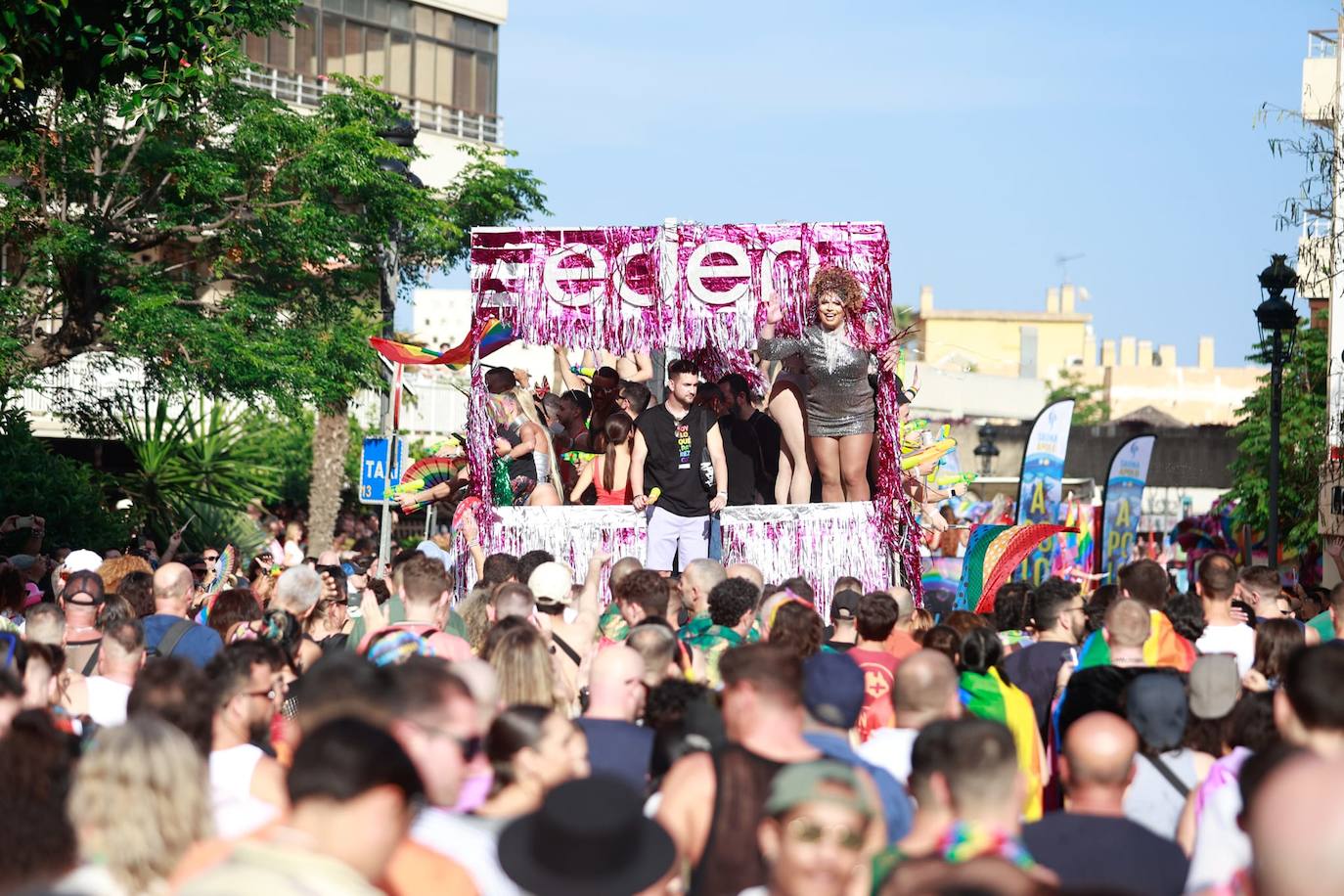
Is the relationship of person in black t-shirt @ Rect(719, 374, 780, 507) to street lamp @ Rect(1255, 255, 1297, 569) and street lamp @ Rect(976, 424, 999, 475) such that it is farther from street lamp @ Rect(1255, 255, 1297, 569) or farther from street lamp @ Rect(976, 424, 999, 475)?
street lamp @ Rect(976, 424, 999, 475)

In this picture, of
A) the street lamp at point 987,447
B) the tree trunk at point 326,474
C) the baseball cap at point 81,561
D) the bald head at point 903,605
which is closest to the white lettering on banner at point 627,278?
the baseball cap at point 81,561

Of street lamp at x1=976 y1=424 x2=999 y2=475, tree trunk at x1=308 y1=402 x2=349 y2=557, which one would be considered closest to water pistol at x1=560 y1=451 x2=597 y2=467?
tree trunk at x1=308 y1=402 x2=349 y2=557

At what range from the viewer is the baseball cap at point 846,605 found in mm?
8047

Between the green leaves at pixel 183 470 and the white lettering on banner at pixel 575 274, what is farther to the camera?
the green leaves at pixel 183 470

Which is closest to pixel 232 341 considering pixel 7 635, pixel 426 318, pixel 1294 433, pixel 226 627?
pixel 226 627

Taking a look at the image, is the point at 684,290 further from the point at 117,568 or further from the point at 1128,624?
the point at 1128,624

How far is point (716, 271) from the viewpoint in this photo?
1237 cm

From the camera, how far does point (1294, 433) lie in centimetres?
2556

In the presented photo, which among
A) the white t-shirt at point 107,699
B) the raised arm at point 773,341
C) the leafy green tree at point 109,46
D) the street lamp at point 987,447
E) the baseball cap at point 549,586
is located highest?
the leafy green tree at point 109,46

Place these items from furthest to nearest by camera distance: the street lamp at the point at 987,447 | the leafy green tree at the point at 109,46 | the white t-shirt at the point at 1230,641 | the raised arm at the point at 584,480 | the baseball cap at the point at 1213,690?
the street lamp at the point at 987,447, the raised arm at the point at 584,480, the leafy green tree at the point at 109,46, the white t-shirt at the point at 1230,641, the baseball cap at the point at 1213,690

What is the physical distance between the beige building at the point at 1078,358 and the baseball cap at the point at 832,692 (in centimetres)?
7462

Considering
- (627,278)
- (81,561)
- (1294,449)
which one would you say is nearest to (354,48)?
(1294,449)

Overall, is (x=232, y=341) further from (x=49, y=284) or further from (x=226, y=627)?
(x=226, y=627)

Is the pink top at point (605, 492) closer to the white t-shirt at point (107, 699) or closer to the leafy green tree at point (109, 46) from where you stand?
the leafy green tree at point (109, 46)
